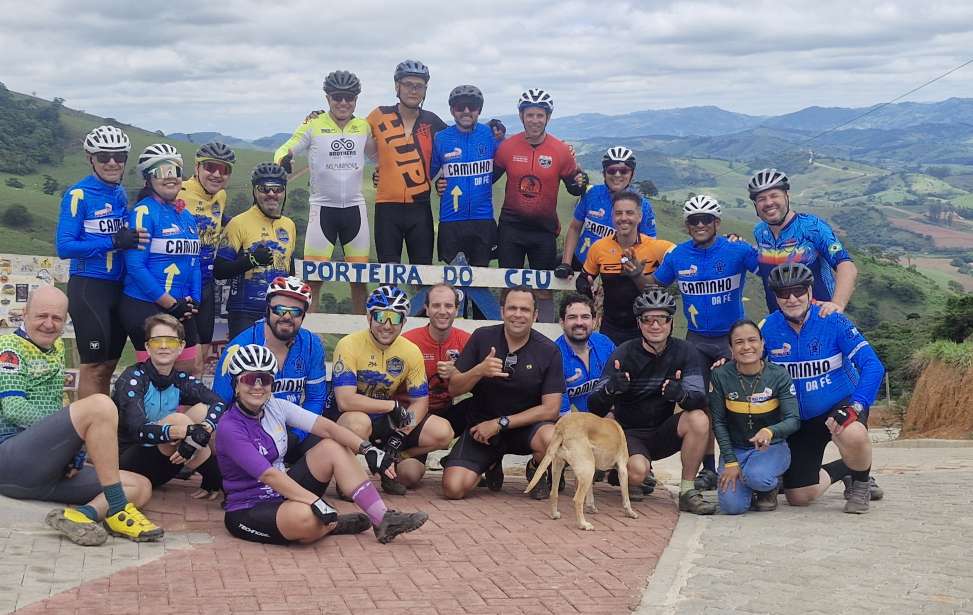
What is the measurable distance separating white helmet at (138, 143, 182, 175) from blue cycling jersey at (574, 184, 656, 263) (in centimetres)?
407

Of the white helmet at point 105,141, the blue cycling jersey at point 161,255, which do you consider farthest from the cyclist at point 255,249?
the white helmet at point 105,141

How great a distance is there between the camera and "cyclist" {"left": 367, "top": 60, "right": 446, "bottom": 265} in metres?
11.1

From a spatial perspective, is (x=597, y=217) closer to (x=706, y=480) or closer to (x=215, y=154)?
(x=706, y=480)

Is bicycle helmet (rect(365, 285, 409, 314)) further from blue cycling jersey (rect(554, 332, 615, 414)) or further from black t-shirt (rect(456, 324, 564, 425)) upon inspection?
blue cycling jersey (rect(554, 332, 615, 414))

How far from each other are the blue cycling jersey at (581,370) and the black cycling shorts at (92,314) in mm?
3895


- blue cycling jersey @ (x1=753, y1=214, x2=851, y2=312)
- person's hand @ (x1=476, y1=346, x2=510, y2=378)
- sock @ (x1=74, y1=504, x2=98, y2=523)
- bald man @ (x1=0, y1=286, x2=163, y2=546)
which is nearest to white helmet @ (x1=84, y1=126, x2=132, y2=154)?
bald man @ (x1=0, y1=286, x2=163, y2=546)

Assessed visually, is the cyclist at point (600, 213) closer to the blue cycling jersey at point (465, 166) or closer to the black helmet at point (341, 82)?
the blue cycling jersey at point (465, 166)

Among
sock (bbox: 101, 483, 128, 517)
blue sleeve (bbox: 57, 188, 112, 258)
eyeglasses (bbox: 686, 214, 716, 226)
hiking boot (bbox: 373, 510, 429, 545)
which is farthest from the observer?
eyeglasses (bbox: 686, 214, 716, 226)

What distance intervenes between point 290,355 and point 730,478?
11.8ft

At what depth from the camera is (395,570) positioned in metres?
6.70

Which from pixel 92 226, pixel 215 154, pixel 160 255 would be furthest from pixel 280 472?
pixel 215 154

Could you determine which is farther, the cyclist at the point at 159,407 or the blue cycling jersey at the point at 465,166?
the blue cycling jersey at the point at 465,166

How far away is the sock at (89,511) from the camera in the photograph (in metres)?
6.98

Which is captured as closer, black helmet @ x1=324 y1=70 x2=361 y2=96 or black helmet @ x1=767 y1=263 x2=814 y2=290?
black helmet @ x1=767 y1=263 x2=814 y2=290
